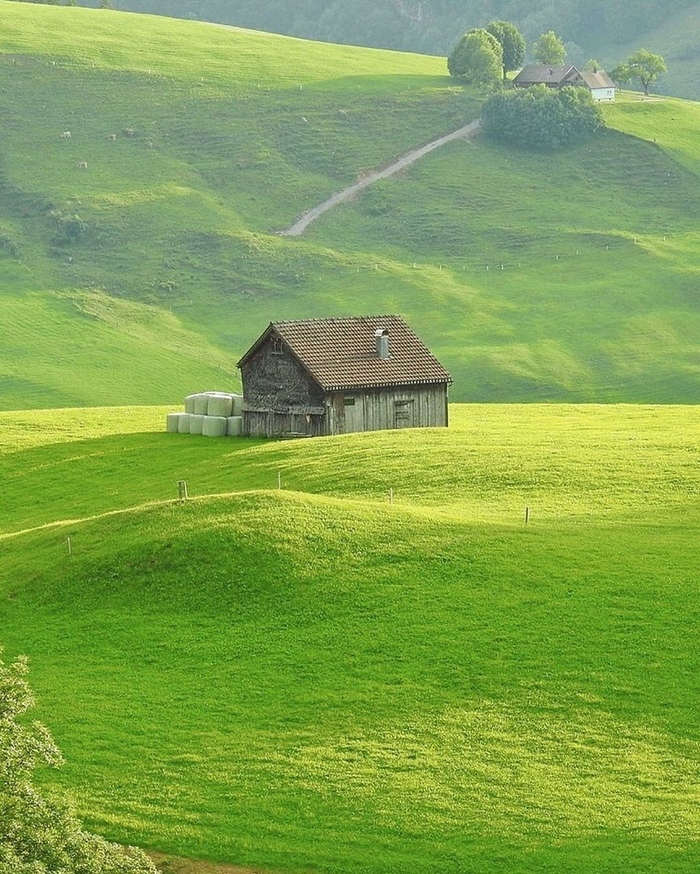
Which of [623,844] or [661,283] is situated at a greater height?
[661,283]

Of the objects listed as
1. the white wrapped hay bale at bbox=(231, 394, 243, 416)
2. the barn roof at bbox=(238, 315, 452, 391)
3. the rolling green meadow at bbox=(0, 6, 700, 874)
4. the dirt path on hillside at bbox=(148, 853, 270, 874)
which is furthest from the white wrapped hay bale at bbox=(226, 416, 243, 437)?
the dirt path on hillside at bbox=(148, 853, 270, 874)

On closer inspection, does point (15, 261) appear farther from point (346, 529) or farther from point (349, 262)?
point (346, 529)

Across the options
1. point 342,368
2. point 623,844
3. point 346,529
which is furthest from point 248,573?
point 342,368

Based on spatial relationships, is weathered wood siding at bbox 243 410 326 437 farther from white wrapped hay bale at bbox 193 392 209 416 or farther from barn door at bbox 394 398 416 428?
barn door at bbox 394 398 416 428

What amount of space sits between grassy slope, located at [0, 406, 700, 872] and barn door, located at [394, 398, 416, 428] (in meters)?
14.8

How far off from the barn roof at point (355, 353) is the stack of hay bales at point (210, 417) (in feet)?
7.39

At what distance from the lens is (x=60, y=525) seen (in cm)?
6325

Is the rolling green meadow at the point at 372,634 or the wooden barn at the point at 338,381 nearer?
the rolling green meadow at the point at 372,634

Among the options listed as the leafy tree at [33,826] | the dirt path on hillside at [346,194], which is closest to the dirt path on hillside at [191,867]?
the leafy tree at [33,826]

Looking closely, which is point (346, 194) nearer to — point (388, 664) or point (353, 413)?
point (353, 413)

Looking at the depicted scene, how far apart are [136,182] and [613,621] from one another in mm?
141758

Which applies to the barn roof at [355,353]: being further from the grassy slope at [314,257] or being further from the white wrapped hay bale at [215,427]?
the grassy slope at [314,257]

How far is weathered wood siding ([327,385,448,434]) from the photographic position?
81688mm

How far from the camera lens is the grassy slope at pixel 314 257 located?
144m
